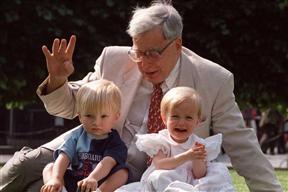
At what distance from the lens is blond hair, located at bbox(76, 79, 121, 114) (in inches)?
176

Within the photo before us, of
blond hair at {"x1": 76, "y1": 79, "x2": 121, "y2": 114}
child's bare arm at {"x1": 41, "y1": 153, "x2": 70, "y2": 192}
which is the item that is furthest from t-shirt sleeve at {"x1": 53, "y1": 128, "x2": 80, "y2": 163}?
blond hair at {"x1": 76, "y1": 79, "x2": 121, "y2": 114}

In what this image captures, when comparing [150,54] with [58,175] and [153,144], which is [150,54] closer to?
[153,144]

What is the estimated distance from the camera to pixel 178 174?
4320 millimetres

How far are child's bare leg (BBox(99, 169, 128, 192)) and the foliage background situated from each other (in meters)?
7.95

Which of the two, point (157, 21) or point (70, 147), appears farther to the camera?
point (157, 21)

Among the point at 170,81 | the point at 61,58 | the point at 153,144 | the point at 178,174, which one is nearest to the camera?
the point at 178,174

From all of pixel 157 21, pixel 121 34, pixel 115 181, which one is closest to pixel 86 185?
pixel 115 181

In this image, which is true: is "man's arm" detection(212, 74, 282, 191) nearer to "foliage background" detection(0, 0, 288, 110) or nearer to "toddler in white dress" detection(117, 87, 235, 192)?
"toddler in white dress" detection(117, 87, 235, 192)

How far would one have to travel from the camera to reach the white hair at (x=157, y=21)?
4.64 meters

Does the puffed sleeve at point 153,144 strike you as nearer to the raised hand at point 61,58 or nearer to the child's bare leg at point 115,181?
the child's bare leg at point 115,181

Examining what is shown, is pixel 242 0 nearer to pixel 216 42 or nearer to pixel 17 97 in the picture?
pixel 216 42

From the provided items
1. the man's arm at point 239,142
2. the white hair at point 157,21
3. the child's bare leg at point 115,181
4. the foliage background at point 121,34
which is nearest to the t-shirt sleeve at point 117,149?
the child's bare leg at point 115,181

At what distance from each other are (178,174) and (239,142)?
29.8 inches

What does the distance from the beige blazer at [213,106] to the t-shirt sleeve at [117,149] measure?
35 centimetres
